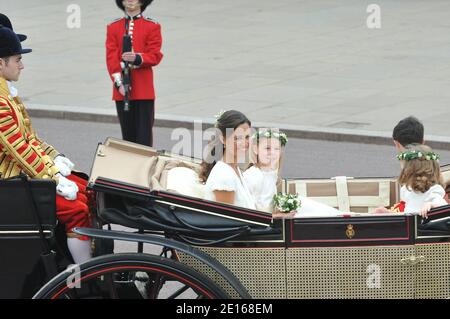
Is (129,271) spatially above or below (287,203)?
below

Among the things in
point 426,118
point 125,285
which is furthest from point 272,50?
point 125,285

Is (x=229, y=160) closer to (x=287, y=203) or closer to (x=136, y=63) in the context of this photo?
(x=287, y=203)

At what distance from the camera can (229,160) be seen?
5.86m

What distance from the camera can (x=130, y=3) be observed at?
9.73 m

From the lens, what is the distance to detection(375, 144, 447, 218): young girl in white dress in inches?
224

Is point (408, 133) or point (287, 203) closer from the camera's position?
point (287, 203)

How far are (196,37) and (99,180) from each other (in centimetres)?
1167

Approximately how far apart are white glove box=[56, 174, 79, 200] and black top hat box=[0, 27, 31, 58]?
2.25 feet

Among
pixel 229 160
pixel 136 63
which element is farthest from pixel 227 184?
pixel 136 63

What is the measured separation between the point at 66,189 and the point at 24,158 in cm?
25
